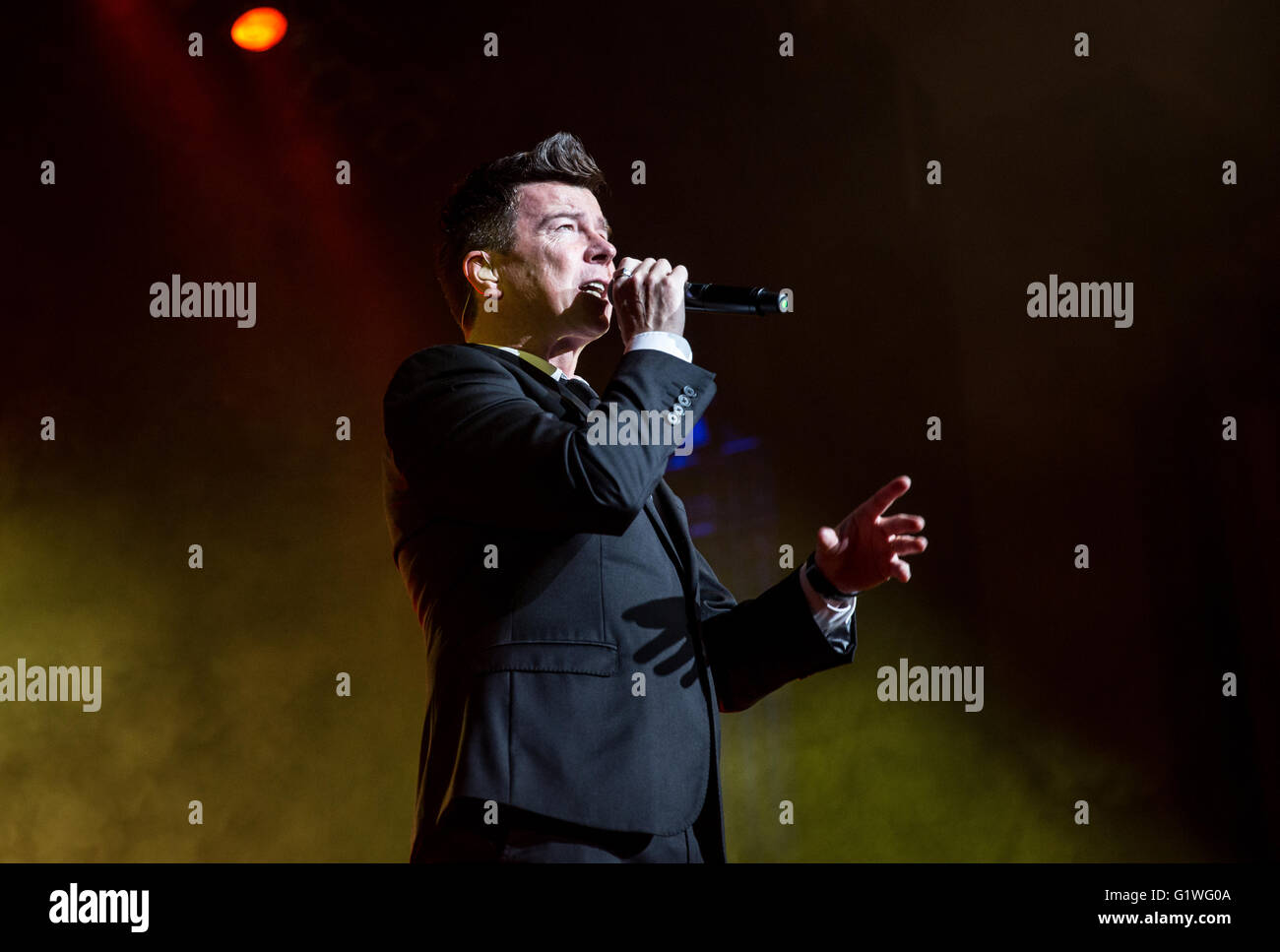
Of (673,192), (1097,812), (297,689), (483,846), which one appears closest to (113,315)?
(297,689)

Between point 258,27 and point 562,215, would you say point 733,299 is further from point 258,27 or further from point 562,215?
point 258,27

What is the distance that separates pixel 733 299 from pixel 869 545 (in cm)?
38

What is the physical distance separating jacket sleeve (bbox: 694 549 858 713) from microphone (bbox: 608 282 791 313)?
345 millimetres

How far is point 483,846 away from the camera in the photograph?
136cm

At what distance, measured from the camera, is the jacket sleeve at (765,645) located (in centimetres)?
165

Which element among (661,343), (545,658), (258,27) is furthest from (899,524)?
(258,27)

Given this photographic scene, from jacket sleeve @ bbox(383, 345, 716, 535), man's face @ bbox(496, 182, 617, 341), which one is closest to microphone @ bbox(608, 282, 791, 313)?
man's face @ bbox(496, 182, 617, 341)

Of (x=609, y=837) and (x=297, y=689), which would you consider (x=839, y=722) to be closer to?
(x=297, y=689)

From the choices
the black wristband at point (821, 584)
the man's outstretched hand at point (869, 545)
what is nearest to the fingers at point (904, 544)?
the man's outstretched hand at point (869, 545)

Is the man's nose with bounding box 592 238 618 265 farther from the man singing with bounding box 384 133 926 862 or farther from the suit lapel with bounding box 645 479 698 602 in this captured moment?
the suit lapel with bounding box 645 479 698 602

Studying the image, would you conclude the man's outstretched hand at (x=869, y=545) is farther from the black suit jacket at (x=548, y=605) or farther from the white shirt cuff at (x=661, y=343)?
the white shirt cuff at (x=661, y=343)

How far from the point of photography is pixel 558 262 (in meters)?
1.81

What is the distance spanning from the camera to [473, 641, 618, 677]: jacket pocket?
141 cm

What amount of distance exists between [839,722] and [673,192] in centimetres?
130
